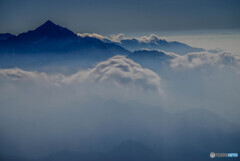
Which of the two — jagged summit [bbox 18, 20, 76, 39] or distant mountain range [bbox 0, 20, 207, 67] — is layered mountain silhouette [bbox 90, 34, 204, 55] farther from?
jagged summit [bbox 18, 20, 76, 39]

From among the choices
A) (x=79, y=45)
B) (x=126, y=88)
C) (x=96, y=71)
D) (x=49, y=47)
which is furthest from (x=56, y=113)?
(x=79, y=45)

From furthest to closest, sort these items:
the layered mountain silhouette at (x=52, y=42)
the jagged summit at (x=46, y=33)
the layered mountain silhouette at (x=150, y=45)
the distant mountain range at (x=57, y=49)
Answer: the layered mountain silhouette at (x=150, y=45) < the jagged summit at (x=46, y=33) < the layered mountain silhouette at (x=52, y=42) < the distant mountain range at (x=57, y=49)

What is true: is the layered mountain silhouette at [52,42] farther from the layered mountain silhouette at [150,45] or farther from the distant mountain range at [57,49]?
the layered mountain silhouette at [150,45]

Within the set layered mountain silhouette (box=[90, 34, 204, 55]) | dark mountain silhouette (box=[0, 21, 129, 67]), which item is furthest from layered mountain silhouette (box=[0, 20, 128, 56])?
layered mountain silhouette (box=[90, 34, 204, 55])

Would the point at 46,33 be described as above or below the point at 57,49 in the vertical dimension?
above

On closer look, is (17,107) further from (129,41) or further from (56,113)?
(129,41)

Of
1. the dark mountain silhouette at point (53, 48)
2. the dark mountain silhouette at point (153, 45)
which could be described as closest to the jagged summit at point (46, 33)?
the dark mountain silhouette at point (53, 48)

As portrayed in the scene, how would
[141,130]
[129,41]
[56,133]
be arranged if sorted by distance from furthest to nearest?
[129,41]
[141,130]
[56,133]

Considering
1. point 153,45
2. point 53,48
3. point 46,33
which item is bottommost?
point 53,48

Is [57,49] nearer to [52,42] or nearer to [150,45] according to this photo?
[52,42]

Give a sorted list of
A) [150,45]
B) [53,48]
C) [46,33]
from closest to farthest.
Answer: [53,48], [46,33], [150,45]

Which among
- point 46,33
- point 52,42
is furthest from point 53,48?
point 46,33
